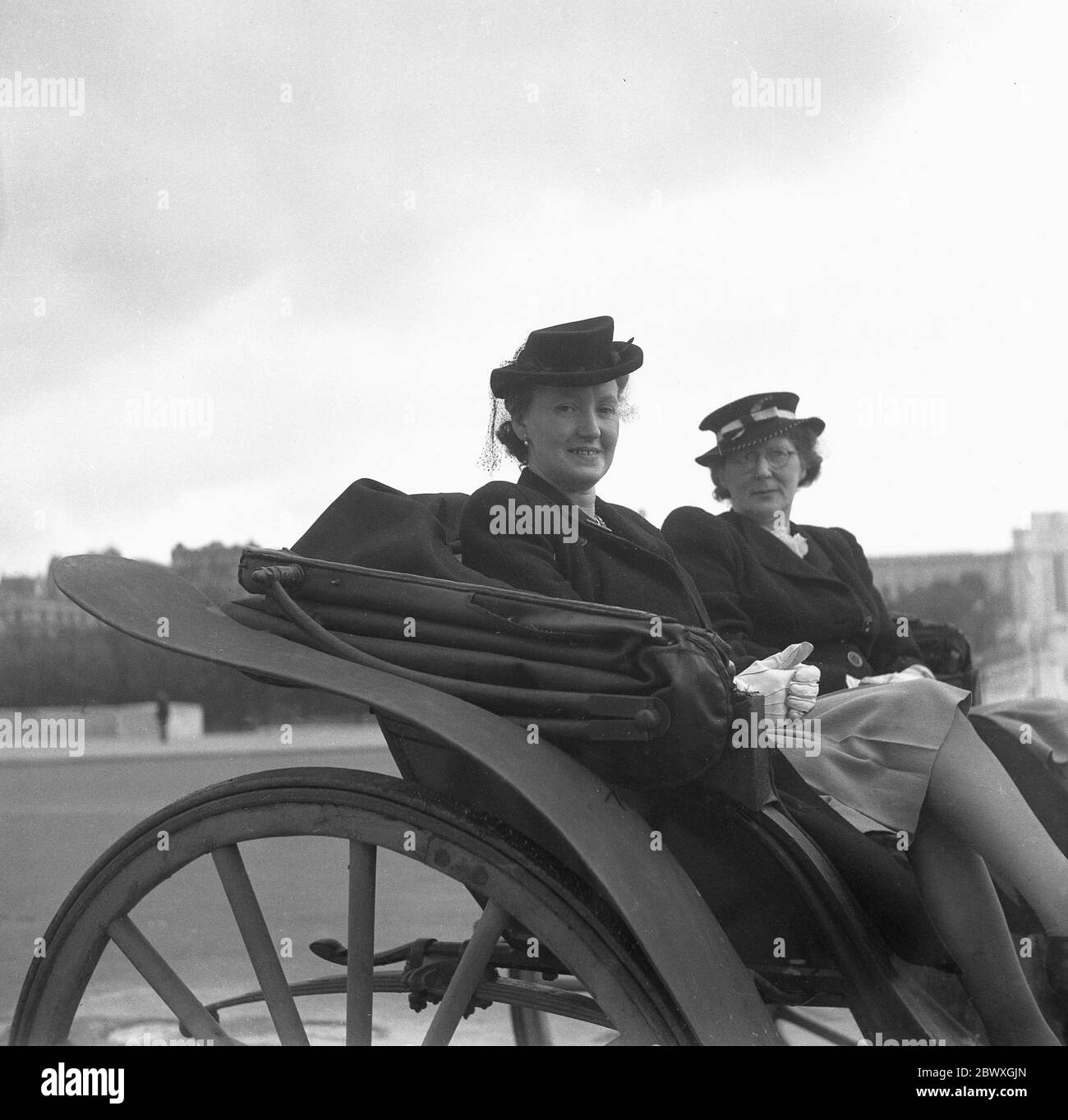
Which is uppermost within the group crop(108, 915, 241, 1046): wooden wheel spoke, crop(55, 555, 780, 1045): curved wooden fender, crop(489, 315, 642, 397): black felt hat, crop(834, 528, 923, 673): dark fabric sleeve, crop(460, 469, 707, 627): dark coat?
crop(489, 315, 642, 397): black felt hat

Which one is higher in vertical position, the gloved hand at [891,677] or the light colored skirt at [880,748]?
the gloved hand at [891,677]

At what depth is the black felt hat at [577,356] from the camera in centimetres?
196

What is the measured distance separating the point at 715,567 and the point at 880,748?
695 mm

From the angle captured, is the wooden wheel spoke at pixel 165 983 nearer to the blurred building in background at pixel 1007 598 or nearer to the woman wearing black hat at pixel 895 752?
the woman wearing black hat at pixel 895 752

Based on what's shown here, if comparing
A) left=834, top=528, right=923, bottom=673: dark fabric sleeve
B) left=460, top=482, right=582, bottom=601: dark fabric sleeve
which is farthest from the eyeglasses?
left=460, top=482, right=582, bottom=601: dark fabric sleeve

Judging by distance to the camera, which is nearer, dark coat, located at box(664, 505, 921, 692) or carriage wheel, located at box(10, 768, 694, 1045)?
carriage wheel, located at box(10, 768, 694, 1045)

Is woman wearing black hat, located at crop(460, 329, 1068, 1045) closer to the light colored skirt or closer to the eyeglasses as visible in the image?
the light colored skirt

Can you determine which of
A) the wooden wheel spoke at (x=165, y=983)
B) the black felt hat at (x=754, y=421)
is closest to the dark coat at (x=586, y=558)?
the black felt hat at (x=754, y=421)

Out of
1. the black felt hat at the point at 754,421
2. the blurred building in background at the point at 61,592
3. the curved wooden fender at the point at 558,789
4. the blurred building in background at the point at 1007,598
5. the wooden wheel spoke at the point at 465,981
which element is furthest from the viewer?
the blurred building in background at the point at 1007,598

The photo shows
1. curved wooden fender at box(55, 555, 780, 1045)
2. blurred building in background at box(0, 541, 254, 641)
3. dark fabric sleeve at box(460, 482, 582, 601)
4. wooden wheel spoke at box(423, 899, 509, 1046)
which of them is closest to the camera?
curved wooden fender at box(55, 555, 780, 1045)

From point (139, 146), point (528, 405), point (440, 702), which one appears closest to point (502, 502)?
point (528, 405)

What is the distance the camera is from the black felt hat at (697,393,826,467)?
2.40 meters

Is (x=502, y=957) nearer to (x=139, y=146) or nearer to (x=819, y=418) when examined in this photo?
(x=819, y=418)

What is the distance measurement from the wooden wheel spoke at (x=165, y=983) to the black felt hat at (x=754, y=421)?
145 cm
